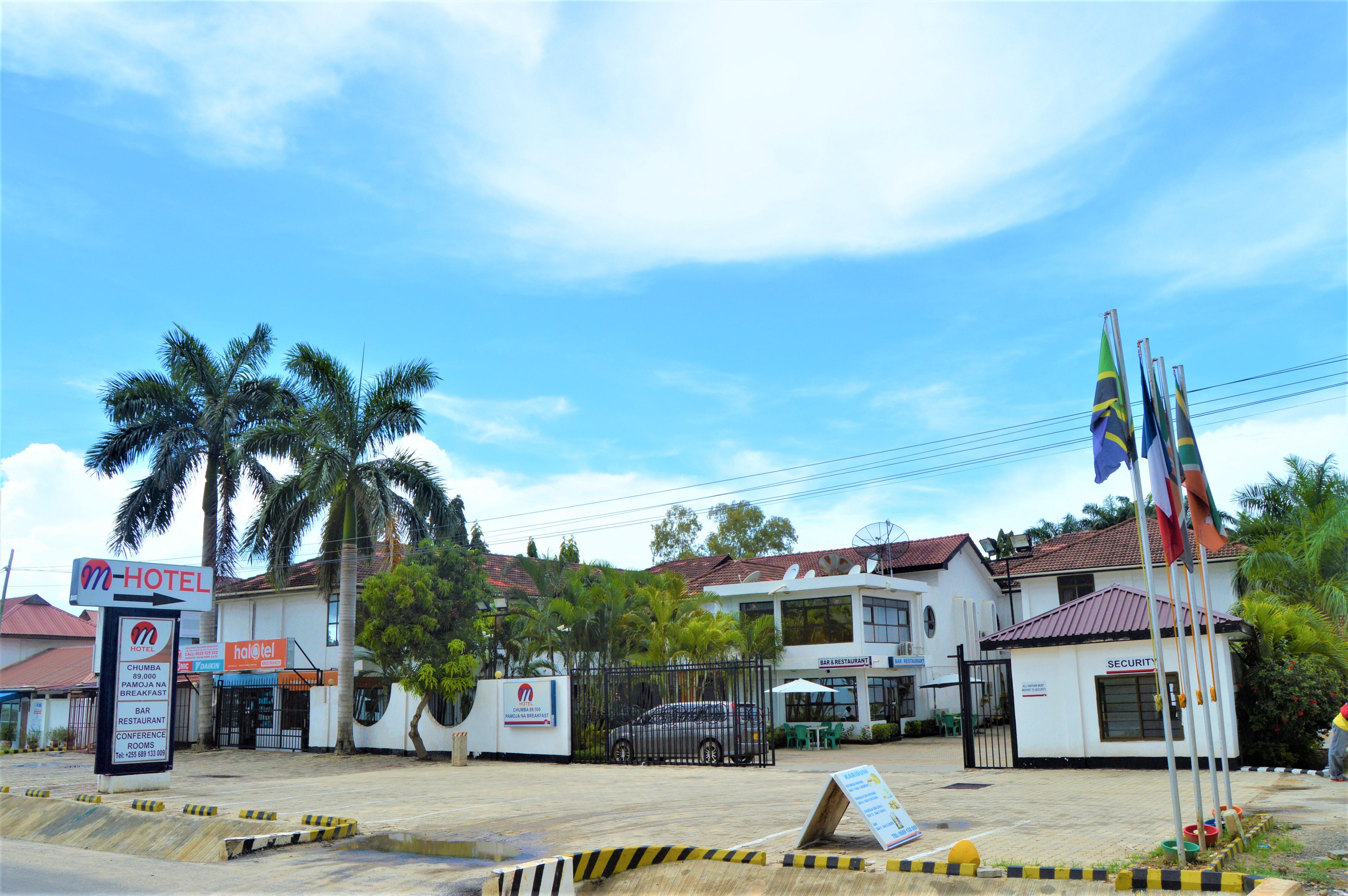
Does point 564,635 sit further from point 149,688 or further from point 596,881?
point 596,881

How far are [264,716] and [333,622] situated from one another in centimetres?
359

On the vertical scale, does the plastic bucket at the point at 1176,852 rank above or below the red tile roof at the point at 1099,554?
below

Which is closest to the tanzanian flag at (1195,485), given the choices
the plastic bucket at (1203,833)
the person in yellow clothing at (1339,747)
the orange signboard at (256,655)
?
the plastic bucket at (1203,833)

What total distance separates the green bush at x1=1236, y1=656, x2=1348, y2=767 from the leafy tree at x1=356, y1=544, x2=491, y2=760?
17.5 metres

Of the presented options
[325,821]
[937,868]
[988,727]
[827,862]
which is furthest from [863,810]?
[988,727]

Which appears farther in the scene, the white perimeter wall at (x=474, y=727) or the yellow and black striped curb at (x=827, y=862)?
the white perimeter wall at (x=474, y=727)

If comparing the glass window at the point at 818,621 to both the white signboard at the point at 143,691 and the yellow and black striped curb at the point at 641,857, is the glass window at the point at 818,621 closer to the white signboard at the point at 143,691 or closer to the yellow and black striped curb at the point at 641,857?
the white signboard at the point at 143,691

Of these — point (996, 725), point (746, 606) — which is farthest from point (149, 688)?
point (996, 725)

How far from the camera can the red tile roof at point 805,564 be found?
38.2 m

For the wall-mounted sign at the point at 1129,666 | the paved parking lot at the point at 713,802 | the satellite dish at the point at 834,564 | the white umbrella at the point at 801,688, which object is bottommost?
the paved parking lot at the point at 713,802

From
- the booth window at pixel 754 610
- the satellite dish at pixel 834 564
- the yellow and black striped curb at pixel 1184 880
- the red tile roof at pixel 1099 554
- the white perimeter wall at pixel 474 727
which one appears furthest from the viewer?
the booth window at pixel 754 610

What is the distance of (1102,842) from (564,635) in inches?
814

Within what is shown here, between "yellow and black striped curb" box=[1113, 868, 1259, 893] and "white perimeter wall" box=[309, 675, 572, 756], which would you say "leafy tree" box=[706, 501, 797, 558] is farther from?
"yellow and black striped curb" box=[1113, 868, 1259, 893]

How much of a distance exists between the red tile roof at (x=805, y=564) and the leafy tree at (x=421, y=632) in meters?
11.8
